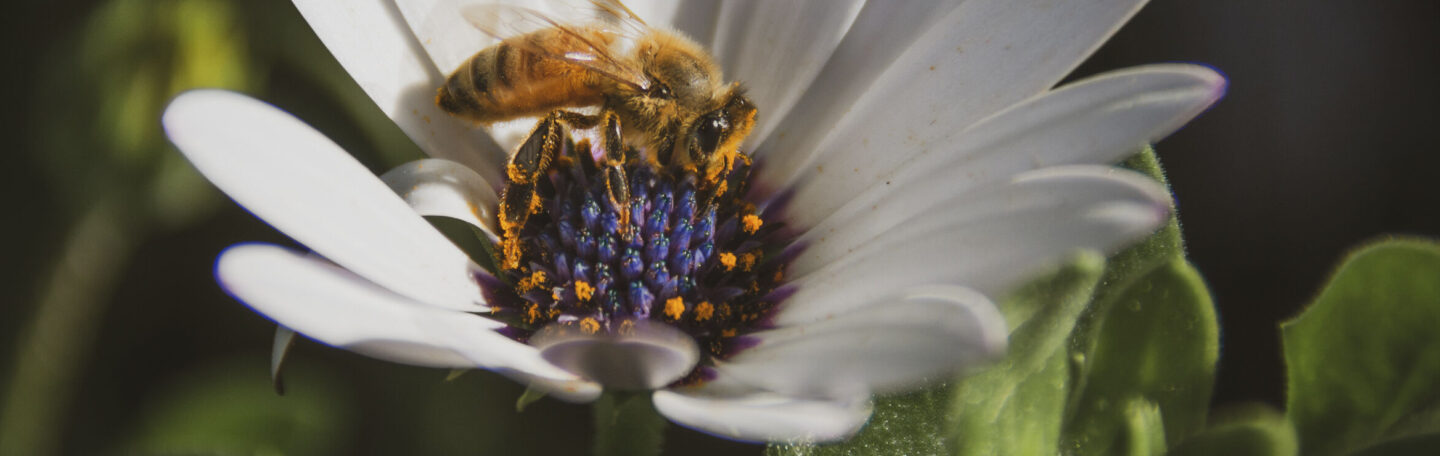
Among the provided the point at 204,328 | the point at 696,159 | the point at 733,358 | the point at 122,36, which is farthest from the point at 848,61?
the point at 204,328

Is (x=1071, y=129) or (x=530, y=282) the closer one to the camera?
(x=1071, y=129)

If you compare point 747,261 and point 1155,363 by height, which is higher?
point 1155,363

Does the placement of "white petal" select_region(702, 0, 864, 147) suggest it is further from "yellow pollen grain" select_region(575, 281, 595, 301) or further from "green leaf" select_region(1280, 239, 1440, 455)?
"green leaf" select_region(1280, 239, 1440, 455)

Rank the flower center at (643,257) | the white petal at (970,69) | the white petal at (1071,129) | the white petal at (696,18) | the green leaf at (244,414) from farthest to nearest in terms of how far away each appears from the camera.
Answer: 1. the green leaf at (244,414)
2. the white petal at (696,18)
3. the flower center at (643,257)
4. the white petal at (970,69)
5. the white petal at (1071,129)

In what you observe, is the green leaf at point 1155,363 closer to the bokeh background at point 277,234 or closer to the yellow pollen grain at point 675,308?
the yellow pollen grain at point 675,308

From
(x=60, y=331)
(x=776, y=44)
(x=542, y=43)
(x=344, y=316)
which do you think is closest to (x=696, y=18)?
(x=776, y=44)

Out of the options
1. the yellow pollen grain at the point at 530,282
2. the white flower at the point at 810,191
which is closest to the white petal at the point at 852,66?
the white flower at the point at 810,191

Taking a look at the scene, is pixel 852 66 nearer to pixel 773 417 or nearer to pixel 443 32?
pixel 443 32
